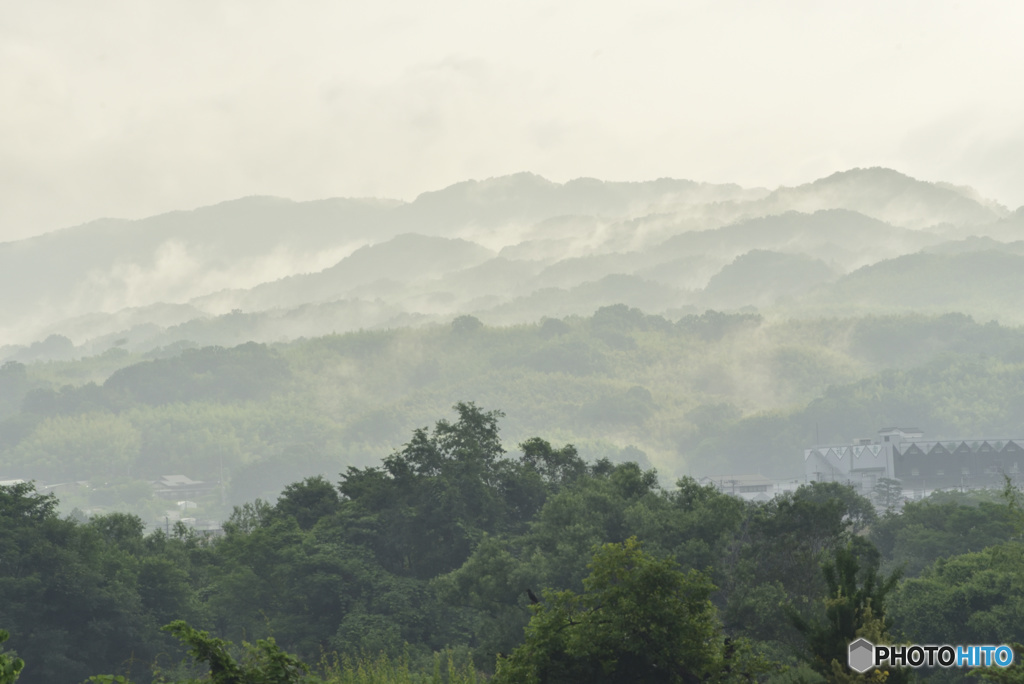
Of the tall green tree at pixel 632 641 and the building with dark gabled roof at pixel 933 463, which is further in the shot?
the building with dark gabled roof at pixel 933 463

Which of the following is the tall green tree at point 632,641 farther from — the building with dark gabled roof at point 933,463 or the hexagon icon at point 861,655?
the building with dark gabled roof at point 933,463

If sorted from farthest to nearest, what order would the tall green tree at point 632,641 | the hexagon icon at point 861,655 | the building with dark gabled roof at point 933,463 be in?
the building with dark gabled roof at point 933,463 → the tall green tree at point 632,641 → the hexagon icon at point 861,655

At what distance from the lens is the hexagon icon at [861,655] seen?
54.0ft

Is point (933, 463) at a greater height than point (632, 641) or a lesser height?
lesser

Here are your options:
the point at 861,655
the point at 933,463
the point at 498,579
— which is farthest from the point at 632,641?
the point at 933,463

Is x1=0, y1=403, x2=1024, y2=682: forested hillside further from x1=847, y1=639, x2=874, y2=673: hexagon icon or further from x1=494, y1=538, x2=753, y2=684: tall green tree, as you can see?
x1=847, y1=639, x2=874, y2=673: hexagon icon

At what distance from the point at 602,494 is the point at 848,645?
1152 inches

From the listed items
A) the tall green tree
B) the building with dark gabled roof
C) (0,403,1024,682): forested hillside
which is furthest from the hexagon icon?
the building with dark gabled roof

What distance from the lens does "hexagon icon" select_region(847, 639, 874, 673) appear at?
16.5m

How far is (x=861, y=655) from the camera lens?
16516 millimetres

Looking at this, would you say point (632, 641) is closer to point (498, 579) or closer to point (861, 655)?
point (861, 655)

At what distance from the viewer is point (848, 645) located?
16.6 m

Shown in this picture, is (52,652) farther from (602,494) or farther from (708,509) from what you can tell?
(708,509)

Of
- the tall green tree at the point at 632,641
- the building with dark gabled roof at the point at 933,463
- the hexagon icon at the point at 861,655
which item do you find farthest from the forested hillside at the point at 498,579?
the building with dark gabled roof at the point at 933,463
